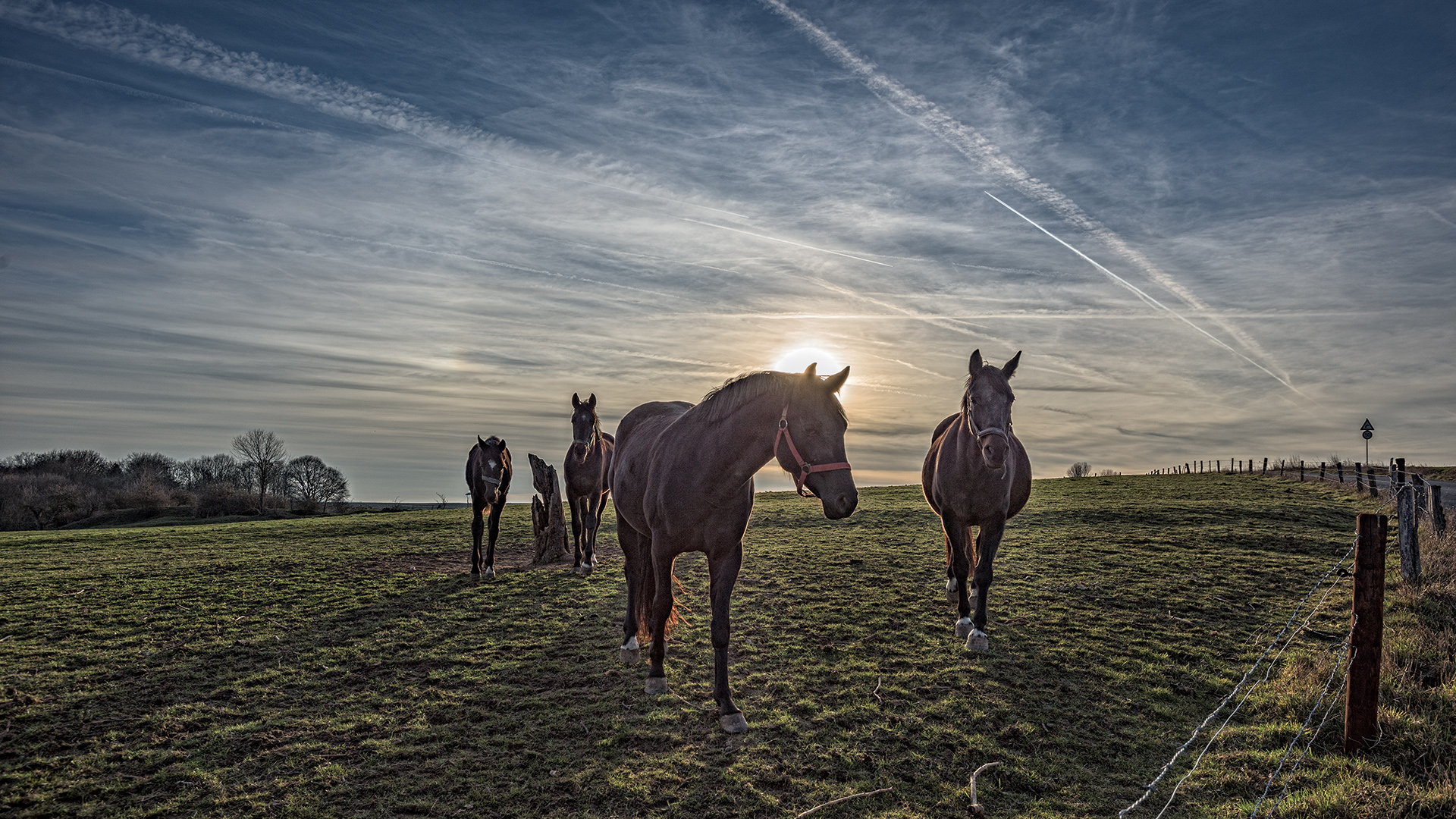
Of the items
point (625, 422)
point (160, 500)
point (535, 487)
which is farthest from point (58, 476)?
point (625, 422)

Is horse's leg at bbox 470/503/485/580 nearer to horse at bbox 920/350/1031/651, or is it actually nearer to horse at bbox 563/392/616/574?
horse at bbox 563/392/616/574

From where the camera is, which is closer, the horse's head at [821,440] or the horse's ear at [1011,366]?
the horse's head at [821,440]

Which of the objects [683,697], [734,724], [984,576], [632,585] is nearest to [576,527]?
[632,585]

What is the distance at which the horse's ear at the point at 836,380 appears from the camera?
5.00m

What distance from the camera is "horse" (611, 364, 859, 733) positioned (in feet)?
16.1

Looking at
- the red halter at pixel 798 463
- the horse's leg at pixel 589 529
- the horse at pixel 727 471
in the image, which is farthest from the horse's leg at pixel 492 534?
the red halter at pixel 798 463

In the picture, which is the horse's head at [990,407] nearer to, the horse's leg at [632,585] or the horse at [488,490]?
the horse's leg at [632,585]

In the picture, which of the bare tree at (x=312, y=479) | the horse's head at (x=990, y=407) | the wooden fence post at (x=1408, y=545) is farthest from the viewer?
the bare tree at (x=312, y=479)

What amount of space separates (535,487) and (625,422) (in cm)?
731

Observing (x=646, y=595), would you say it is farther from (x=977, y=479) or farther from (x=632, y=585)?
(x=977, y=479)

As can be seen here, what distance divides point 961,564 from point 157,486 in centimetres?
6309

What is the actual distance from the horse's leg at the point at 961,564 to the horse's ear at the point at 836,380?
3.98 metres

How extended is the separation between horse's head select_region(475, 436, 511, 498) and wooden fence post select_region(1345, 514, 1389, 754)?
38.0 ft

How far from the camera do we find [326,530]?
74.7 ft
